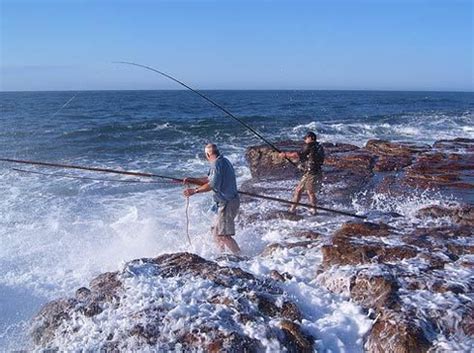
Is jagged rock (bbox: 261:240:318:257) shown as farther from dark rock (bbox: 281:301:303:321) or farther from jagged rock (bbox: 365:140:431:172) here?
jagged rock (bbox: 365:140:431:172)

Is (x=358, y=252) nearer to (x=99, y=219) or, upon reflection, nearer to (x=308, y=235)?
(x=308, y=235)

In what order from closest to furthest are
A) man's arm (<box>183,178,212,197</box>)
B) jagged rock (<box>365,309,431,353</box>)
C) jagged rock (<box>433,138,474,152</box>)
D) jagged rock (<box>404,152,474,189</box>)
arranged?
jagged rock (<box>365,309,431,353</box>), man's arm (<box>183,178,212,197</box>), jagged rock (<box>404,152,474,189</box>), jagged rock (<box>433,138,474,152</box>)

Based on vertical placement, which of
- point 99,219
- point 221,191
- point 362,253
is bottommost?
point 99,219

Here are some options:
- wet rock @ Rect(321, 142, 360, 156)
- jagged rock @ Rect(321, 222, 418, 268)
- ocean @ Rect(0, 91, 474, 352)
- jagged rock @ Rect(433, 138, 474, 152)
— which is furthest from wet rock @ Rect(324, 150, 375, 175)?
jagged rock @ Rect(321, 222, 418, 268)

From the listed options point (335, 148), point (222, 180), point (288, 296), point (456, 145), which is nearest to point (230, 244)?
point (222, 180)

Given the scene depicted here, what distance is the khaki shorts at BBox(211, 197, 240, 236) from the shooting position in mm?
7156

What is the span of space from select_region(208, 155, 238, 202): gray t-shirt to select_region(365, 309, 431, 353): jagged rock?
2980 millimetres

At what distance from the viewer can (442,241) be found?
6.96m

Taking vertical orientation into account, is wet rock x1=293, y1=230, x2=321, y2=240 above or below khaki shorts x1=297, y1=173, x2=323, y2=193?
below

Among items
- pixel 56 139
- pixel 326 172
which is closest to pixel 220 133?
pixel 56 139

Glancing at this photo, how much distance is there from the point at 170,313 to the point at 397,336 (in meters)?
2.12

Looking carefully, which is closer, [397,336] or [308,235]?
[397,336]

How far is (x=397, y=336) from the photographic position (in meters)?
4.45

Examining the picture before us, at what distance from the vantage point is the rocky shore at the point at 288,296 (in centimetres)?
445
